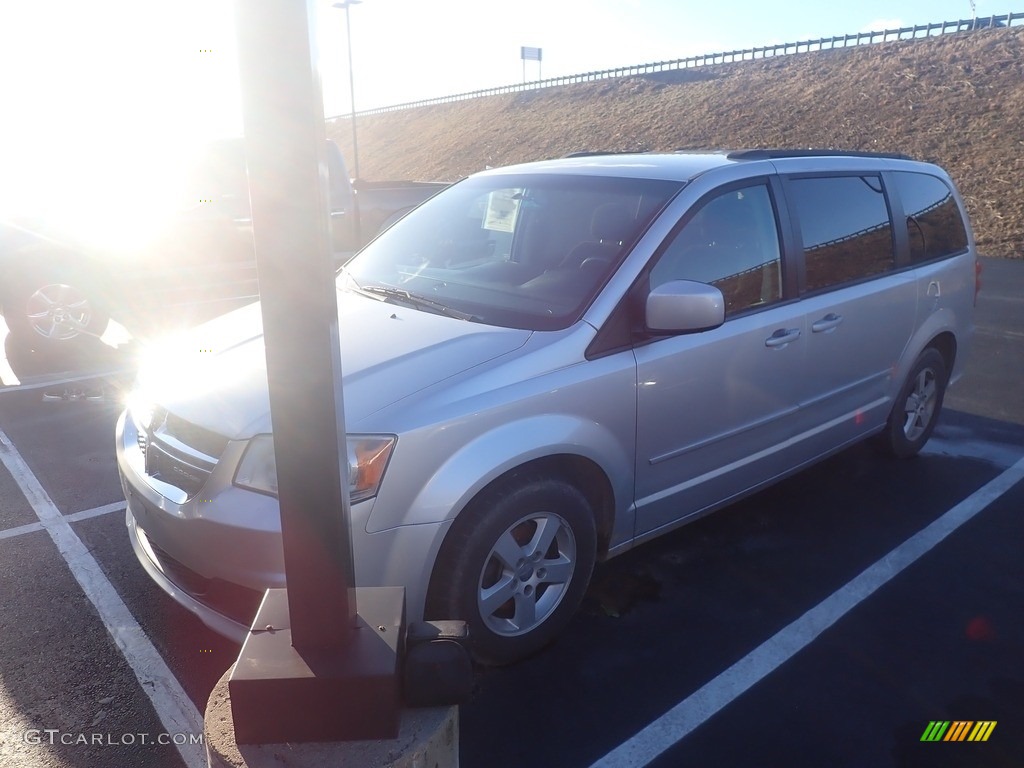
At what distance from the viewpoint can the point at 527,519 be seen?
9.82 feet

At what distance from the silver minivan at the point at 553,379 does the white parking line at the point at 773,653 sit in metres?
0.55

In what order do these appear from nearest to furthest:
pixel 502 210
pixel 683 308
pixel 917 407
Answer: pixel 683 308 → pixel 502 210 → pixel 917 407

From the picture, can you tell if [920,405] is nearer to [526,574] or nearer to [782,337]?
[782,337]

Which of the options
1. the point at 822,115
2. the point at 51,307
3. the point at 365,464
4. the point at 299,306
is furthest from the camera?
the point at 822,115

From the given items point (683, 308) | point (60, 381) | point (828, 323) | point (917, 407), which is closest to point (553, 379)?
point (683, 308)

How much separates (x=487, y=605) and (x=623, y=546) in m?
0.73

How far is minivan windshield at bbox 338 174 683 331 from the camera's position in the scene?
342cm

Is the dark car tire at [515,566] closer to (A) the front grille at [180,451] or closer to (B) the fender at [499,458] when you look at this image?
(B) the fender at [499,458]

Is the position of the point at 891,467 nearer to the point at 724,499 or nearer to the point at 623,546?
the point at 724,499

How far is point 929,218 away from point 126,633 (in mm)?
4776

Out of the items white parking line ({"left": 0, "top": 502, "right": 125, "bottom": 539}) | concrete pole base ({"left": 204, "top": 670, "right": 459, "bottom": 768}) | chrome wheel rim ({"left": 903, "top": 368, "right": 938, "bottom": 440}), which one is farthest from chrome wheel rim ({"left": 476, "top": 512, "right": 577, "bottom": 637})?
chrome wheel rim ({"left": 903, "top": 368, "right": 938, "bottom": 440})

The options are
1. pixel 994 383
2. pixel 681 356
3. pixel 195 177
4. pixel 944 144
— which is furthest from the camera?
pixel 944 144

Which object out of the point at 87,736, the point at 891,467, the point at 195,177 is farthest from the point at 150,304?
the point at 891,467

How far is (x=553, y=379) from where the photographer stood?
119 inches
